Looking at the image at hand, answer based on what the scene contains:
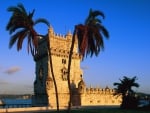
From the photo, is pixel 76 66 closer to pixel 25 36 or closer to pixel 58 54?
pixel 58 54

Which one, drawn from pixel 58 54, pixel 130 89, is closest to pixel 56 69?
pixel 58 54

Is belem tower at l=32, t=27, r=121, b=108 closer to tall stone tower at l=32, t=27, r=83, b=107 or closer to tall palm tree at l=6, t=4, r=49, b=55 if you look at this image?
tall stone tower at l=32, t=27, r=83, b=107

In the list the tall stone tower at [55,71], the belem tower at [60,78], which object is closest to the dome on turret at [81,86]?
the belem tower at [60,78]

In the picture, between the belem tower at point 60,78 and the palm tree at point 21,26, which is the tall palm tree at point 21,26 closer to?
the palm tree at point 21,26

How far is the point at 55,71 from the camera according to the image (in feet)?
226

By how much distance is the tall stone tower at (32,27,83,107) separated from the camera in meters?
67.5

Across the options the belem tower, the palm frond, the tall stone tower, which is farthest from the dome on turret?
the palm frond

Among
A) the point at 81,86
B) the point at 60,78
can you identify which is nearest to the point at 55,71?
the point at 60,78

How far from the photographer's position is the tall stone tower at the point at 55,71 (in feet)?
221

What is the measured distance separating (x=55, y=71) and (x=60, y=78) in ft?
7.11

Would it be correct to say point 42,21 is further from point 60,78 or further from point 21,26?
point 60,78

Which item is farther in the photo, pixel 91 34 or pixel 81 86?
pixel 81 86

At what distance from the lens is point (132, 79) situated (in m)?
57.9

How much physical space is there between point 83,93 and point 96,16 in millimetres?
43252
